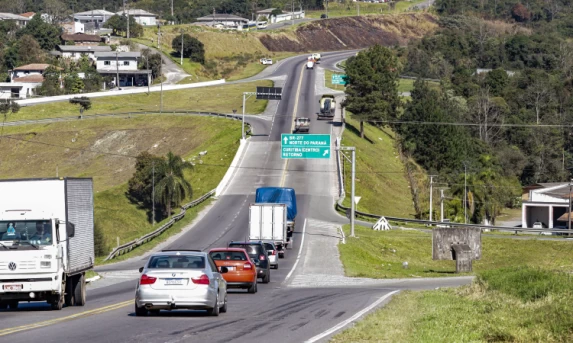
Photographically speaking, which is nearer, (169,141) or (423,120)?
(169,141)

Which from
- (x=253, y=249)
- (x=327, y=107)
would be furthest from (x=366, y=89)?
(x=253, y=249)

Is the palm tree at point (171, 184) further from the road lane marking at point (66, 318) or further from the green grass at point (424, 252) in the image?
the road lane marking at point (66, 318)

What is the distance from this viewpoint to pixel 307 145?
84.1m

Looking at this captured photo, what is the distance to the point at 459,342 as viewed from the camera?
55.2 ft

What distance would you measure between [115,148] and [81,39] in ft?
243

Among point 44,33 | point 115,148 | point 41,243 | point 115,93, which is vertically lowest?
point 41,243

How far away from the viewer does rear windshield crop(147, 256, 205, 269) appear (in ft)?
73.3

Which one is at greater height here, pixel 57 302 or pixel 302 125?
pixel 302 125

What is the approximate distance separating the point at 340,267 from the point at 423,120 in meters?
71.2

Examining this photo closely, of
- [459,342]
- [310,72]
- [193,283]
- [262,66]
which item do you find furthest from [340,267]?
[262,66]

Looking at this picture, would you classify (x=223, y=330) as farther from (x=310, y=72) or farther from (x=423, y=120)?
(x=310, y=72)

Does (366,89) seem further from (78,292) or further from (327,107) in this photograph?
(78,292)

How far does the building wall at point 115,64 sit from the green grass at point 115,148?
140 feet

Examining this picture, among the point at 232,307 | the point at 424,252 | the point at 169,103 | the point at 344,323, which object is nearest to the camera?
the point at 344,323
